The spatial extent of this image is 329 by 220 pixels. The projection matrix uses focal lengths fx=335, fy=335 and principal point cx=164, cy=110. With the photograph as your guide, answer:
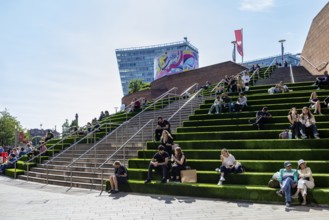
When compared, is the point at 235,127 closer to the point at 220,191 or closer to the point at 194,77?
the point at 220,191

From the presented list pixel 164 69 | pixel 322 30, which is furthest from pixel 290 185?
pixel 164 69

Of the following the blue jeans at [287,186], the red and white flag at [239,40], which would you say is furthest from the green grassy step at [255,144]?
the red and white flag at [239,40]

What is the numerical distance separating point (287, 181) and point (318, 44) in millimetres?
21910

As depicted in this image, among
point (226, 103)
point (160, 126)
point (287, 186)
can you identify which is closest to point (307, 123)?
point (287, 186)

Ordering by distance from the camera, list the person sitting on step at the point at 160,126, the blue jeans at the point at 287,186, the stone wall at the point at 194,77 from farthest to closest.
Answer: the stone wall at the point at 194,77
the person sitting on step at the point at 160,126
the blue jeans at the point at 287,186

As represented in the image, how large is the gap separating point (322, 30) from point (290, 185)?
21.3 meters

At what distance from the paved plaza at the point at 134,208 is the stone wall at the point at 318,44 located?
1954 cm

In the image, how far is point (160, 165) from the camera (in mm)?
10461

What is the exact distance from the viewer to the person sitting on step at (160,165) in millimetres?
10312

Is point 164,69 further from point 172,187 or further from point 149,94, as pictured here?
point 172,187

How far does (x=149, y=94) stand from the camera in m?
38.3

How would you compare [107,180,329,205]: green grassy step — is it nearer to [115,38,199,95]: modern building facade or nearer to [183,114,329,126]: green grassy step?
[183,114,329,126]: green grassy step

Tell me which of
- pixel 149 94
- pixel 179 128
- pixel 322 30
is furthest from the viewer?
pixel 149 94

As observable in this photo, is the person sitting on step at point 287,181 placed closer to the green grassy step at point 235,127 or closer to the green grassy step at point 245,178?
the green grassy step at point 245,178
